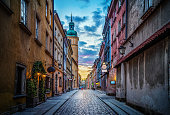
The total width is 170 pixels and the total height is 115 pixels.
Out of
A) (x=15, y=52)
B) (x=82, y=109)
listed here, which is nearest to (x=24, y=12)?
(x=15, y=52)

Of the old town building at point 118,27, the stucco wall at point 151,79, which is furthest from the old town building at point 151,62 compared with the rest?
the old town building at point 118,27

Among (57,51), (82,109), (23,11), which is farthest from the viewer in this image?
(57,51)

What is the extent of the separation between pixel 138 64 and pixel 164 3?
170 inches

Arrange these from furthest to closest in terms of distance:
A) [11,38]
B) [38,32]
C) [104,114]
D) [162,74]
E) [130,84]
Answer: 1. [38,32]
2. [130,84]
3. [104,114]
4. [11,38]
5. [162,74]

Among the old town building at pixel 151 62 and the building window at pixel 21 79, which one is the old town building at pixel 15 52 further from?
the old town building at pixel 151 62

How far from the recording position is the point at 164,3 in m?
7.92

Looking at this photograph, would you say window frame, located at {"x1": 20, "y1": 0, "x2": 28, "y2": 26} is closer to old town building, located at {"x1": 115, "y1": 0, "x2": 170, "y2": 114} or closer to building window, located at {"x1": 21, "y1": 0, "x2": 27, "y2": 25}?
building window, located at {"x1": 21, "y1": 0, "x2": 27, "y2": 25}

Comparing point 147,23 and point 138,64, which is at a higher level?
point 147,23

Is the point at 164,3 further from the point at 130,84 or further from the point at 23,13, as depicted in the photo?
the point at 23,13

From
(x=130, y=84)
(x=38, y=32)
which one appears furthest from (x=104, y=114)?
(x=38, y=32)

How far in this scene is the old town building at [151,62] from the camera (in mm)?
7500

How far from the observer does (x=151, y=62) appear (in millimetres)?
9109

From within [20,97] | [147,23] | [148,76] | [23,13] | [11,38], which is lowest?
[20,97]

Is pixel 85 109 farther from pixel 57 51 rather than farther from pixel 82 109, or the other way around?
pixel 57 51
